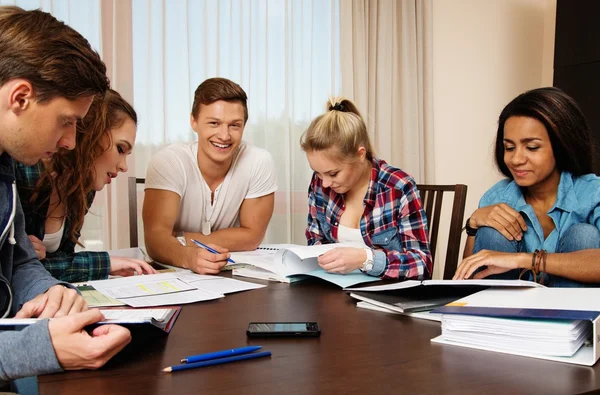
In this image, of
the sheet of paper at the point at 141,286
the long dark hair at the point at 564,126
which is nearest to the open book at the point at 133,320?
the sheet of paper at the point at 141,286

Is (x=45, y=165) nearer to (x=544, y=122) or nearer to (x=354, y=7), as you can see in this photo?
(x=544, y=122)

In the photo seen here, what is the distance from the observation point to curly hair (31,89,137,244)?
58.3 inches

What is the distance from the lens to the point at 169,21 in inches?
114

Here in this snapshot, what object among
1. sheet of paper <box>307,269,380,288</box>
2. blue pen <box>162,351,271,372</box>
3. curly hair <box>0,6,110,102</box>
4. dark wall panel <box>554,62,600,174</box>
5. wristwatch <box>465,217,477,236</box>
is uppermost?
dark wall panel <box>554,62,600,174</box>

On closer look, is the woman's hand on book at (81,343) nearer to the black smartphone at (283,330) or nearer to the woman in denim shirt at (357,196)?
the black smartphone at (283,330)

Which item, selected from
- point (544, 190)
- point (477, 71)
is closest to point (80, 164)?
point (544, 190)

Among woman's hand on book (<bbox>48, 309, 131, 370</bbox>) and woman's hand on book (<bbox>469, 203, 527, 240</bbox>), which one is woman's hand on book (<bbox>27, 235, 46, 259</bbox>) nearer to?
woman's hand on book (<bbox>48, 309, 131, 370</bbox>)

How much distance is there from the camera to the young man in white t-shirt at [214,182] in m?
2.03

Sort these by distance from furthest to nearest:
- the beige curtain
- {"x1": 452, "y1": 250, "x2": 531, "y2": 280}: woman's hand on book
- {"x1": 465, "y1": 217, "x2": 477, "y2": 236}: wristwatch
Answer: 1. the beige curtain
2. {"x1": 465, "y1": 217, "x2": 477, "y2": 236}: wristwatch
3. {"x1": 452, "y1": 250, "x2": 531, "y2": 280}: woman's hand on book

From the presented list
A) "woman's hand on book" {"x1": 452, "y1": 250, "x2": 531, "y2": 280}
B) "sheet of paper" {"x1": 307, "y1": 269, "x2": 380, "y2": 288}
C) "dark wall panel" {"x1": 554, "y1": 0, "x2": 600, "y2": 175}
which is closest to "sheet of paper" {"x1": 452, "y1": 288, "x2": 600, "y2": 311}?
"woman's hand on book" {"x1": 452, "y1": 250, "x2": 531, "y2": 280}

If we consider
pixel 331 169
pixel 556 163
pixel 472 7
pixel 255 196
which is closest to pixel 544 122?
pixel 556 163

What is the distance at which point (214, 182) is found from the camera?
2229 mm

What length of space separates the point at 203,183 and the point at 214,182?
0.21ft

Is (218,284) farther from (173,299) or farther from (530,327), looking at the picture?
(530,327)
